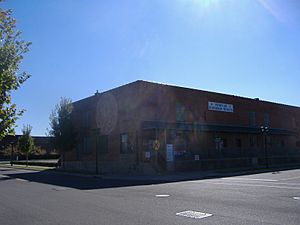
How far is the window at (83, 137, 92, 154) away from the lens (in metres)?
44.9

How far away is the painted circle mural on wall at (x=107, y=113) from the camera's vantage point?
3962 centimetres

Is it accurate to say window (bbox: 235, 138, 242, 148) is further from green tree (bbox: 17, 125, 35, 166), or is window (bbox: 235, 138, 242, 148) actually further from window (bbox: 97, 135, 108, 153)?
green tree (bbox: 17, 125, 35, 166)

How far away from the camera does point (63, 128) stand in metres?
42.1

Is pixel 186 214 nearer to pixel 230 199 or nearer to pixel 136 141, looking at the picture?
pixel 230 199

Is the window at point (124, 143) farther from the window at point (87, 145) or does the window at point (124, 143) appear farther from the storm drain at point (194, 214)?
the storm drain at point (194, 214)

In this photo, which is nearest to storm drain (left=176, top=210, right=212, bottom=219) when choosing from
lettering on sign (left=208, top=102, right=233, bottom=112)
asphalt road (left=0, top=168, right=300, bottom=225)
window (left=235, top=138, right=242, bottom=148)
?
asphalt road (left=0, top=168, right=300, bottom=225)

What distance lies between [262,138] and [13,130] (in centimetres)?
4386

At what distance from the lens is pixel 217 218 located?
991 cm

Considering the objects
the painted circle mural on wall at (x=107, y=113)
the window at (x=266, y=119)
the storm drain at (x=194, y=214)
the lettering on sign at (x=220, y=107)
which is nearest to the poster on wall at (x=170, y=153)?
the painted circle mural on wall at (x=107, y=113)

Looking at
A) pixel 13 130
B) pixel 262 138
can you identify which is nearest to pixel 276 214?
pixel 13 130

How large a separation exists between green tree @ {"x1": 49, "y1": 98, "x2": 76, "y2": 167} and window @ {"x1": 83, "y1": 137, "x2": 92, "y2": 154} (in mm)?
2573

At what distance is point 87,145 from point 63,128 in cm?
474

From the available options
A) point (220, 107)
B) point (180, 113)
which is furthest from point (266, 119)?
point (180, 113)

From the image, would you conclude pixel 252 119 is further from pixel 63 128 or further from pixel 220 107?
pixel 63 128
